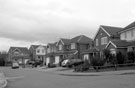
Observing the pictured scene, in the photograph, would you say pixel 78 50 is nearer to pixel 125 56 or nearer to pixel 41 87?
pixel 125 56

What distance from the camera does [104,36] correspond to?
41.7 meters

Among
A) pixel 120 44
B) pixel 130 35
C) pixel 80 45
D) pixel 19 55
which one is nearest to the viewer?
pixel 120 44

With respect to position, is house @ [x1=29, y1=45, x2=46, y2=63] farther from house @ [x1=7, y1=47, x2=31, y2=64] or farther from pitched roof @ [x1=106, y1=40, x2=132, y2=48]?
pitched roof @ [x1=106, y1=40, x2=132, y2=48]

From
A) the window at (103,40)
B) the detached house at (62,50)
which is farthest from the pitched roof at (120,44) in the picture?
the detached house at (62,50)

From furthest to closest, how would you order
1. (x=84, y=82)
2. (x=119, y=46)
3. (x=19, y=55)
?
(x=19, y=55)
(x=119, y=46)
(x=84, y=82)

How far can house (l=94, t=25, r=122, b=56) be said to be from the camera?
40.0 m

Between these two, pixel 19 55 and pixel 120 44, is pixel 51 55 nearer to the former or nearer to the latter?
pixel 120 44

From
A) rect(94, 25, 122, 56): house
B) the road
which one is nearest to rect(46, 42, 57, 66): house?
rect(94, 25, 122, 56): house

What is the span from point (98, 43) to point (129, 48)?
11113 millimetres

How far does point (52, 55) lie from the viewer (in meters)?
58.3

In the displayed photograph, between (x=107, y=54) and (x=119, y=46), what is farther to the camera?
(x=119, y=46)

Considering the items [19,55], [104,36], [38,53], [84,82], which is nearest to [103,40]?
[104,36]

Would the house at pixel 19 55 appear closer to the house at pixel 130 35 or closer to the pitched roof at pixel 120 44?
the house at pixel 130 35

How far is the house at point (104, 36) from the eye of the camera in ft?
131
